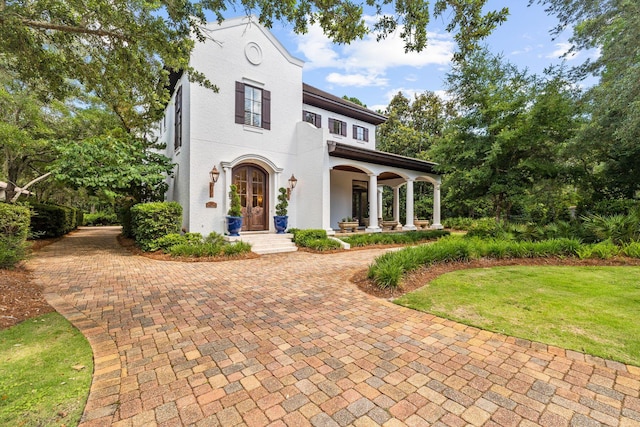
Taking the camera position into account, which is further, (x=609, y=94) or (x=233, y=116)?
(x=233, y=116)

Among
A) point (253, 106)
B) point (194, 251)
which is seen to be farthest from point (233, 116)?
point (194, 251)

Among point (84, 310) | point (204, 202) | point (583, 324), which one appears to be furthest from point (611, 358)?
point (204, 202)

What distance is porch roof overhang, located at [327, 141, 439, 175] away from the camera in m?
11.3

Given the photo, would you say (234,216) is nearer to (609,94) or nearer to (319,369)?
(319,369)

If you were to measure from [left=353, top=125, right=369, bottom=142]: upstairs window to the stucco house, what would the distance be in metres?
3.97

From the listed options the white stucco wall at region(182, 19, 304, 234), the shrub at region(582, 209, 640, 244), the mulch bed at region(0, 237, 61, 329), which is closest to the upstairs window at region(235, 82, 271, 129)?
the white stucco wall at region(182, 19, 304, 234)

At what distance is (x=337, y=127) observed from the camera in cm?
1572

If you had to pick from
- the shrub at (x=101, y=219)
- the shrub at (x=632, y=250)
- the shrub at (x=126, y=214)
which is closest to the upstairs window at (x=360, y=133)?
the shrub at (x=126, y=214)

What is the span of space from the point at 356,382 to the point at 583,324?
3041 millimetres

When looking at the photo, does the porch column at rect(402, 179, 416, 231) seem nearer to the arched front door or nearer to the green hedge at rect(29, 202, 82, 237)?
the arched front door

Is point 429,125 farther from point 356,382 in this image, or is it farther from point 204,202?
point 356,382

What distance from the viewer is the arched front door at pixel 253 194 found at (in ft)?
36.6

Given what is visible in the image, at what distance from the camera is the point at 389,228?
49.4 ft

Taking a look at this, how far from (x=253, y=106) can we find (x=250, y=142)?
153cm
